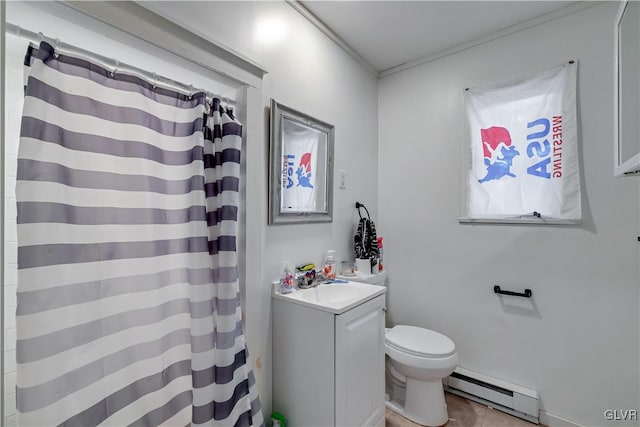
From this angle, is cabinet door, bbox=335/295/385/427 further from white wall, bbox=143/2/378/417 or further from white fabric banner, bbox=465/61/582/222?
white fabric banner, bbox=465/61/582/222

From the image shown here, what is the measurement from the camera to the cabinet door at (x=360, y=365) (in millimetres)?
1261

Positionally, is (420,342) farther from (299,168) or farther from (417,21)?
(417,21)

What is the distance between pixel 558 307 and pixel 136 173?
7.77ft

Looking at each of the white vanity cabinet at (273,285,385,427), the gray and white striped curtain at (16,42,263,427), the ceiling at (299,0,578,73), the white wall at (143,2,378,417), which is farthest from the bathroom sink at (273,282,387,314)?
the ceiling at (299,0,578,73)

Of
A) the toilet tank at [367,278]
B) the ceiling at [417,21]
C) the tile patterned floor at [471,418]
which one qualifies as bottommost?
the tile patterned floor at [471,418]

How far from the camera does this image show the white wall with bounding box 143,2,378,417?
1284mm

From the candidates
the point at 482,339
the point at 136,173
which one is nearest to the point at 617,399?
the point at 482,339

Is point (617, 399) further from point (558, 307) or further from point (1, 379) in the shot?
point (1, 379)

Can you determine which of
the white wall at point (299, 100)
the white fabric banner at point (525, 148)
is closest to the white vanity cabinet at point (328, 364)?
the white wall at point (299, 100)

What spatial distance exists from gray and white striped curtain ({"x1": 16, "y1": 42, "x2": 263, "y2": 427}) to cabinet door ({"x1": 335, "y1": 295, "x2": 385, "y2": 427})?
1.40 feet

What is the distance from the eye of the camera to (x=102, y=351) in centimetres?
94

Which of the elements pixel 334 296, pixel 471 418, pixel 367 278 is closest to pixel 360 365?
pixel 334 296

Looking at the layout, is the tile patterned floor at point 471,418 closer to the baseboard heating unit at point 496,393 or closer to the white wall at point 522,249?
the baseboard heating unit at point 496,393

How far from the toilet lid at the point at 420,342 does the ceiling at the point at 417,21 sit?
2081 millimetres
